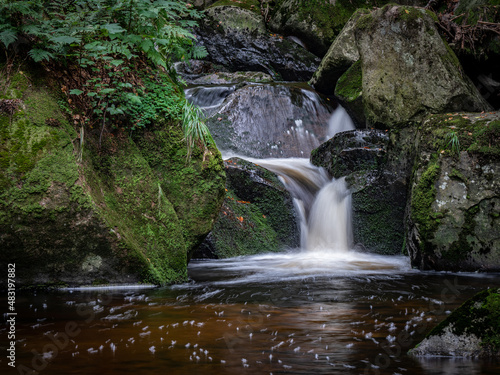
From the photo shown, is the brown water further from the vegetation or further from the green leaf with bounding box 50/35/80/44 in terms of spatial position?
the green leaf with bounding box 50/35/80/44

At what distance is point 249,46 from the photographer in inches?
707

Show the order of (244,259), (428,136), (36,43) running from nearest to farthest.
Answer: (36,43) → (428,136) → (244,259)

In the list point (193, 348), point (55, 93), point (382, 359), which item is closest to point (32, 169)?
point (55, 93)

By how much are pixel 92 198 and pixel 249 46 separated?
1445 cm

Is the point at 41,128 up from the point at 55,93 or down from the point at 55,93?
down

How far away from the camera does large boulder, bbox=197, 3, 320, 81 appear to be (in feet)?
56.4

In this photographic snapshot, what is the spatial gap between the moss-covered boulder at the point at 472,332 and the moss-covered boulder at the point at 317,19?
1571cm

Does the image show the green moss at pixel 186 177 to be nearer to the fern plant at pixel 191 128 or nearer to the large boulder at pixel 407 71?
the fern plant at pixel 191 128

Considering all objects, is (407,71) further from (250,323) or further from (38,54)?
(250,323)

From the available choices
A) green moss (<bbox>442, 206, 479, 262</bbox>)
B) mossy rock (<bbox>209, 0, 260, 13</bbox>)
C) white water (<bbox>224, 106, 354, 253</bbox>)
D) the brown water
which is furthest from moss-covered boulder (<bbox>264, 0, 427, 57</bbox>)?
the brown water

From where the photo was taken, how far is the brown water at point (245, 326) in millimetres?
2621

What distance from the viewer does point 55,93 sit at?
5195 mm

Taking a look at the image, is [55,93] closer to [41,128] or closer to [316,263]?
[41,128]

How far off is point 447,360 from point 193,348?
5.05 feet
